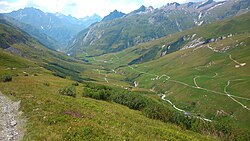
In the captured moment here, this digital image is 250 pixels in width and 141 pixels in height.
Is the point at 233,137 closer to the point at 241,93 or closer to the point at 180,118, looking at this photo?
the point at 180,118

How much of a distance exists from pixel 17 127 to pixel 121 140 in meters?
16.3

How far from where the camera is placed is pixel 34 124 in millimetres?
37969

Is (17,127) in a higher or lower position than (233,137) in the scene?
higher

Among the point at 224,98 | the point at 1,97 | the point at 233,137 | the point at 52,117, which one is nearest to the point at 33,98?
the point at 1,97

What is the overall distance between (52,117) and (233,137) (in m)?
65.9

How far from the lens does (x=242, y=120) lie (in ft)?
541

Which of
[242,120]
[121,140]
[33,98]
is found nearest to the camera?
[121,140]

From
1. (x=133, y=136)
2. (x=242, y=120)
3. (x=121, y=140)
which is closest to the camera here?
(x=121, y=140)

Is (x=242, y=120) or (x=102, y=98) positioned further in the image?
(x=242, y=120)

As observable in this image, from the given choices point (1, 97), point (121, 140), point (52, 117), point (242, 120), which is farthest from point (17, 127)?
point (242, 120)

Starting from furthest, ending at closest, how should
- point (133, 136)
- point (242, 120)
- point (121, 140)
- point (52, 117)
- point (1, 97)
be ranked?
point (242, 120), point (1, 97), point (52, 117), point (133, 136), point (121, 140)

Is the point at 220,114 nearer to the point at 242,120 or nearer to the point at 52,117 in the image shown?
the point at 242,120

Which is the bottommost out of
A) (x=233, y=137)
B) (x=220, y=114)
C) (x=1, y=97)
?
(x=220, y=114)

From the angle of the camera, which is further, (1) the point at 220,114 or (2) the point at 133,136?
(1) the point at 220,114
